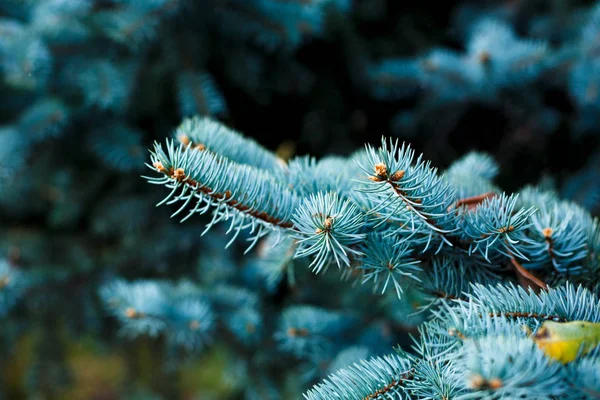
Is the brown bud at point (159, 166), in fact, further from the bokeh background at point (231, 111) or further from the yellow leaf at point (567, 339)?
the bokeh background at point (231, 111)

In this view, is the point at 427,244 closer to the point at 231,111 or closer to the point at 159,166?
the point at 159,166

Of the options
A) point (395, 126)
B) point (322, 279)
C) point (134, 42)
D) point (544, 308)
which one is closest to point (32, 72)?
point (134, 42)

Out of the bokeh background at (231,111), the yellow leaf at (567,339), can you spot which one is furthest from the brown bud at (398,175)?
the bokeh background at (231,111)

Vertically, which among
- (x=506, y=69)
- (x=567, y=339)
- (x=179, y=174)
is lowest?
(x=567, y=339)

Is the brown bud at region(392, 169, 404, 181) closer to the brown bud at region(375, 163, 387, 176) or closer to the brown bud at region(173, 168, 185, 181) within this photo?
the brown bud at region(375, 163, 387, 176)

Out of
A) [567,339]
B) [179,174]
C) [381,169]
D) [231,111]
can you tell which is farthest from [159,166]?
[231,111]

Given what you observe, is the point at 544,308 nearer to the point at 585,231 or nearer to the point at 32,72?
the point at 585,231

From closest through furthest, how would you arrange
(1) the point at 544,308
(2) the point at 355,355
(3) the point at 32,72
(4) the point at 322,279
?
(1) the point at 544,308 → (2) the point at 355,355 → (3) the point at 32,72 → (4) the point at 322,279
